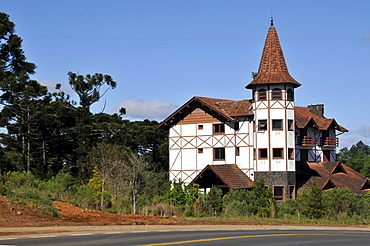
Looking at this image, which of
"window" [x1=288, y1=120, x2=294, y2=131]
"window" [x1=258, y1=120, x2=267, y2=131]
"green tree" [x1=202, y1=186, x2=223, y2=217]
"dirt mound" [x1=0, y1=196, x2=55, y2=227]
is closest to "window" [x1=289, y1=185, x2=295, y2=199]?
"window" [x1=288, y1=120, x2=294, y2=131]

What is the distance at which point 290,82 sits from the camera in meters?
47.4

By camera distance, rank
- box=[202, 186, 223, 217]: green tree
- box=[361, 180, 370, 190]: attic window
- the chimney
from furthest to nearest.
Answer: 1. the chimney
2. box=[361, 180, 370, 190]: attic window
3. box=[202, 186, 223, 217]: green tree

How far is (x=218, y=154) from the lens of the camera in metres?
50.8

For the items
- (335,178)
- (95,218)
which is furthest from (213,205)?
(335,178)

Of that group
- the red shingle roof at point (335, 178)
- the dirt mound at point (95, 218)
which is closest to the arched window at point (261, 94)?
the red shingle roof at point (335, 178)

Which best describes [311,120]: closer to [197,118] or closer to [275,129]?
[275,129]

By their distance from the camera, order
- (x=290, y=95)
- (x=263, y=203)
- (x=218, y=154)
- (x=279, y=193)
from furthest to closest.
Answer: (x=218, y=154)
(x=290, y=95)
(x=279, y=193)
(x=263, y=203)

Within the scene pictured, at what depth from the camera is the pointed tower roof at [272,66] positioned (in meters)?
47.6

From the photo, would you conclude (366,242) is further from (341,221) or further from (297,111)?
(297,111)

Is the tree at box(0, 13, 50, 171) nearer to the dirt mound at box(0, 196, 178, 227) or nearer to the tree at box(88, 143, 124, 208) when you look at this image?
the tree at box(88, 143, 124, 208)

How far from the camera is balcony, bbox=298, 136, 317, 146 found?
5145cm

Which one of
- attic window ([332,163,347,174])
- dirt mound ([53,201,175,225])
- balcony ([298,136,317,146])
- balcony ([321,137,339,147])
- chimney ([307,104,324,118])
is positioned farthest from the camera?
chimney ([307,104,324,118])

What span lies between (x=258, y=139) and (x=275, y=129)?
173 centimetres

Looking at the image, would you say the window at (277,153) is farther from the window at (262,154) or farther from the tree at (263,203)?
the tree at (263,203)
